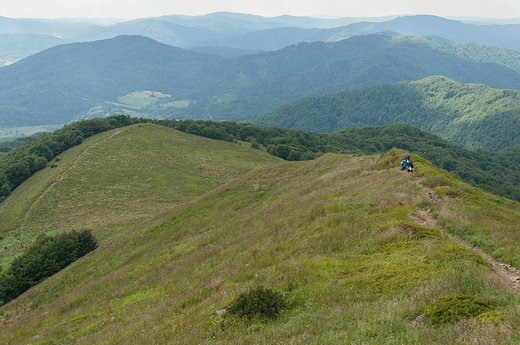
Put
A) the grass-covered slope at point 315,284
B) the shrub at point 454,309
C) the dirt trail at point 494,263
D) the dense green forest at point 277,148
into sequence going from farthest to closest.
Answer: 1. the dense green forest at point 277,148
2. the dirt trail at point 494,263
3. the grass-covered slope at point 315,284
4. the shrub at point 454,309

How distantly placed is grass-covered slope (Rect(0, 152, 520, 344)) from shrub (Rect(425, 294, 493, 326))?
3.9 inches

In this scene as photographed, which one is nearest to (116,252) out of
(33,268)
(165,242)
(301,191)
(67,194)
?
(165,242)

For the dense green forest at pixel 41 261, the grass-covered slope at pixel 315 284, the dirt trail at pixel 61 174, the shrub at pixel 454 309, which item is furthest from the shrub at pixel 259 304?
the dirt trail at pixel 61 174

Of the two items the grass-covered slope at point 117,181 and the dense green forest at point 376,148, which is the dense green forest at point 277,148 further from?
the grass-covered slope at point 117,181

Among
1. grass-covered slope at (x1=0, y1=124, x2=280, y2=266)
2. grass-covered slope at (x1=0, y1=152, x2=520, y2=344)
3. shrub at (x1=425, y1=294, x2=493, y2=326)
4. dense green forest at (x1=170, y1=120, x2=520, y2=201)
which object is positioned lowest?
dense green forest at (x1=170, y1=120, x2=520, y2=201)

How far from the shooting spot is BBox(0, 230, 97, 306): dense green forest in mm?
29359

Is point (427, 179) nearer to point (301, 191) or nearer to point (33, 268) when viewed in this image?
point (301, 191)

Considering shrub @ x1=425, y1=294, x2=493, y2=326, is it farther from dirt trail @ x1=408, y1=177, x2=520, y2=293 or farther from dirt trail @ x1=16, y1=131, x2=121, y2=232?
dirt trail @ x1=16, y1=131, x2=121, y2=232

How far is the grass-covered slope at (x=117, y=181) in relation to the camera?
52784 millimetres

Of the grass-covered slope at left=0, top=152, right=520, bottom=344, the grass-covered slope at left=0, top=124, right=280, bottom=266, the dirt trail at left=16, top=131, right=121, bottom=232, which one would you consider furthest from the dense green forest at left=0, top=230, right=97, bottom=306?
the dirt trail at left=16, top=131, right=121, bottom=232

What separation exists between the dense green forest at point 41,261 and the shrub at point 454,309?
36736 mm

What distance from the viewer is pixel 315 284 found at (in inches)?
347

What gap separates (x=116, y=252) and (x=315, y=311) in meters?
27.7

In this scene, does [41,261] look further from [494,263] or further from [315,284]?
[494,263]
